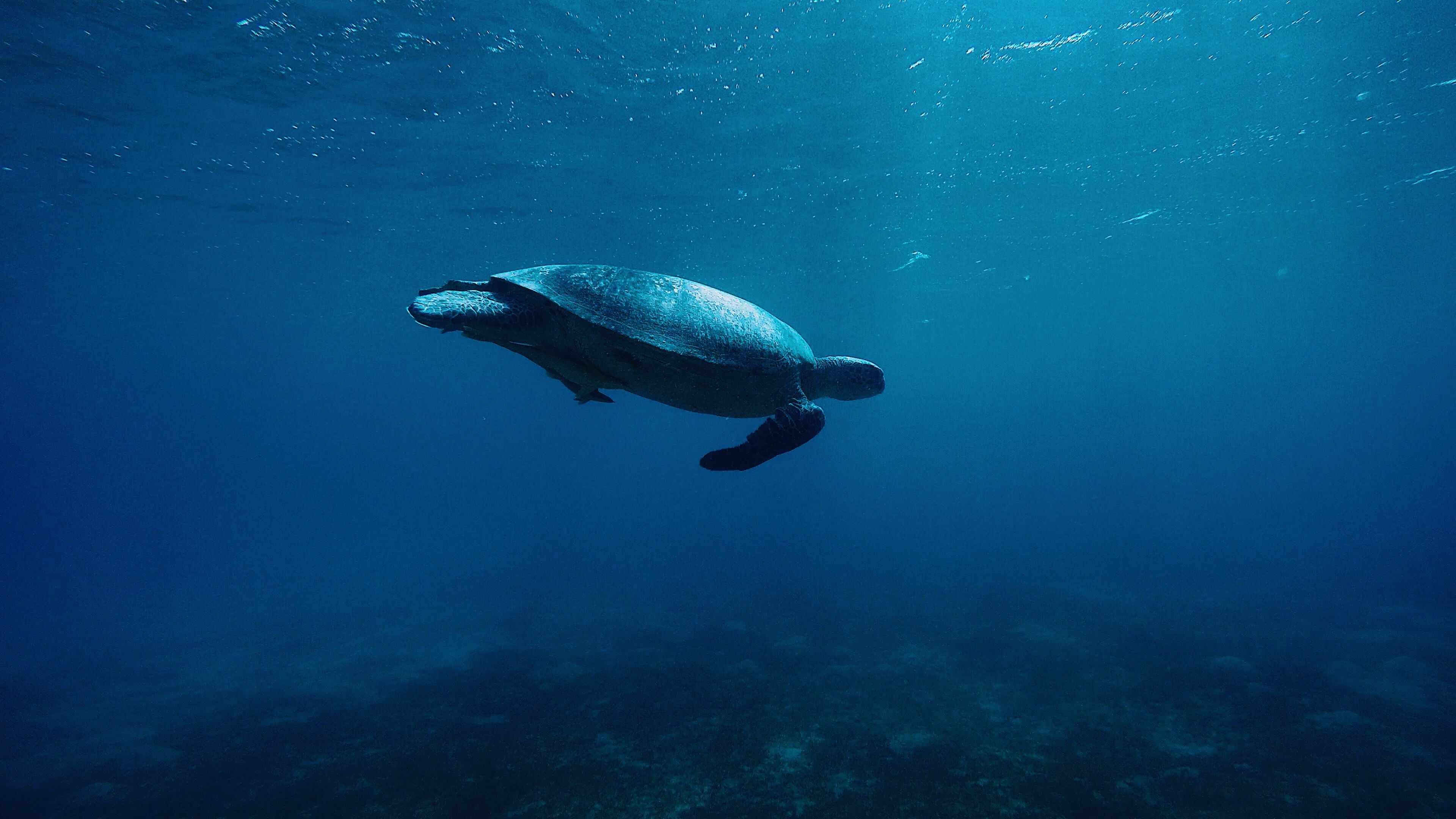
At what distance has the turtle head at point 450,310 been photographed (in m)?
3.71

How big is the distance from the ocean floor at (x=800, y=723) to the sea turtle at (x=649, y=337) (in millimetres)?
5422

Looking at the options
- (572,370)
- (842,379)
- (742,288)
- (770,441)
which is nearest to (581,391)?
(572,370)

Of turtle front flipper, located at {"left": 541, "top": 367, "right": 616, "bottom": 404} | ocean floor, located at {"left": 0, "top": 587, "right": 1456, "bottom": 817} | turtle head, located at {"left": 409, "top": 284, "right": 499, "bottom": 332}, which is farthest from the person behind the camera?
ocean floor, located at {"left": 0, "top": 587, "right": 1456, "bottom": 817}

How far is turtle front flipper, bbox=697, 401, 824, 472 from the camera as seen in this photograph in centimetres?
387

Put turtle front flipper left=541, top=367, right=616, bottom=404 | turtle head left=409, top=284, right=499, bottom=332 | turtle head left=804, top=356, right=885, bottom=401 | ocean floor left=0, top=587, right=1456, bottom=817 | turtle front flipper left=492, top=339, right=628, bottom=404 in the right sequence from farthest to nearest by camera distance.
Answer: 1. ocean floor left=0, top=587, right=1456, bottom=817
2. turtle head left=804, top=356, right=885, bottom=401
3. turtle front flipper left=541, top=367, right=616, bottom=404
4. turtle front flipper left=492, top=339, right=628, bottom=404
5. turtle head left=409, top=284, right=499, bottom=332

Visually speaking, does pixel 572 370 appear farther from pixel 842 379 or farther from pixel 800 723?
pixel 800 723

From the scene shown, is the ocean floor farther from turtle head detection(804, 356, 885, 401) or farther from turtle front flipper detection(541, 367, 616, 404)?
turtle front flipper detection(541, 367, 616, 404)

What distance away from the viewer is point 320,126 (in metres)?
12.9

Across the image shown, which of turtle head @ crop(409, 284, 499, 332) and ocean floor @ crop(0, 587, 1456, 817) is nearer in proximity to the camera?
turtle head @ crop(409, 284, 499, 332)

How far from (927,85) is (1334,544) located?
26.9 meters

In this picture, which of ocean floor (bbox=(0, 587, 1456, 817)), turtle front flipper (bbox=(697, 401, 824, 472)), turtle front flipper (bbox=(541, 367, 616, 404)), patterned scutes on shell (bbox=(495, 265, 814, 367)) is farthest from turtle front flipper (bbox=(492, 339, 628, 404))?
ocean floor (bbox=(0, 587, 1456, 817))

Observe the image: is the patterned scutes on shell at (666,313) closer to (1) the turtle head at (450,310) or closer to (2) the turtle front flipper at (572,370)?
(1) the turtle head at (450,310)

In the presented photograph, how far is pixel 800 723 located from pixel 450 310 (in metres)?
8.27

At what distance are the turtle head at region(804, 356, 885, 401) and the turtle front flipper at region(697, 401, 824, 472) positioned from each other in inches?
37.6
